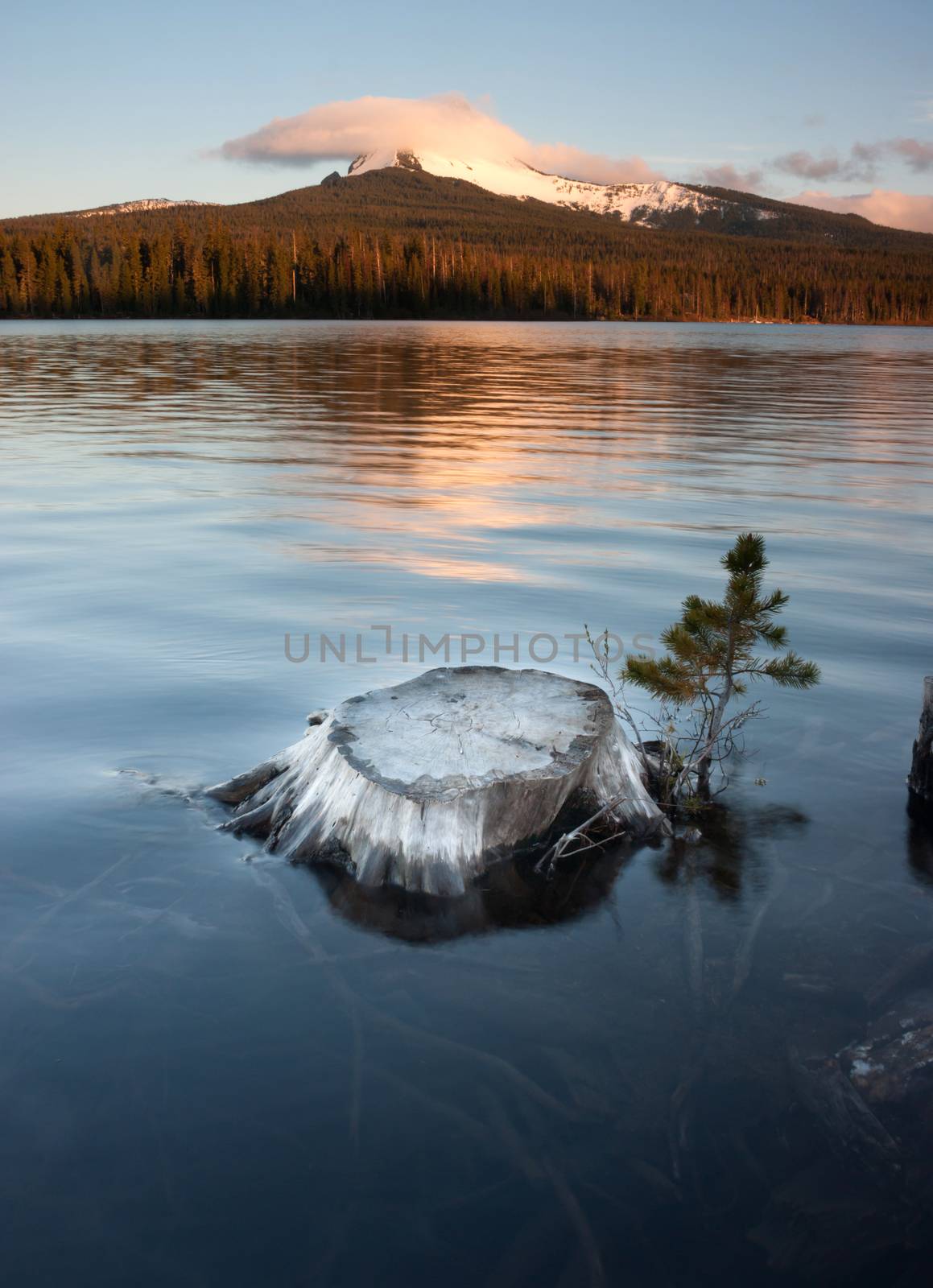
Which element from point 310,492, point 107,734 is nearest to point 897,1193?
point 107,734

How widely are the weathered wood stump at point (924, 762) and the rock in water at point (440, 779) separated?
1427 mm

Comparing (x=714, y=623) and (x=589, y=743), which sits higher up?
(x=714, y=623)

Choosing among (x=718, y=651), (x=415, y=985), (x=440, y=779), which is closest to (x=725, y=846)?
(x=718, y=651)

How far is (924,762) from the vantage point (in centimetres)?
563

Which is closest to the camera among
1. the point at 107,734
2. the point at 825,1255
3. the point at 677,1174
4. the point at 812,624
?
the point at 825,1255

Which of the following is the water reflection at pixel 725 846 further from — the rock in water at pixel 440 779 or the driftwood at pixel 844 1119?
the driftwood at pixel 844 1119

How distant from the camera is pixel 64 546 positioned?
39.0 ft

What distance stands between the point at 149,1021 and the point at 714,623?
341cm

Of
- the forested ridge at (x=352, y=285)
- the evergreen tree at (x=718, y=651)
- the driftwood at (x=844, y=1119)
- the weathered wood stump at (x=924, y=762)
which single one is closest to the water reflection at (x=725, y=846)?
the evergreen tree at (x=718, y=651)

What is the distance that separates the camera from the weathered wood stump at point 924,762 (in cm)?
555

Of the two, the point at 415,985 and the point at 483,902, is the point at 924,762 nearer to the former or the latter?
the point at 483,902

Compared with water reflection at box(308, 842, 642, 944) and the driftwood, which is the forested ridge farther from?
the driftwood

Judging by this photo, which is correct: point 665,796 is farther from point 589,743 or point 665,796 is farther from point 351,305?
point 351,305

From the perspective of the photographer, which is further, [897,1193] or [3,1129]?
[3,1129]
